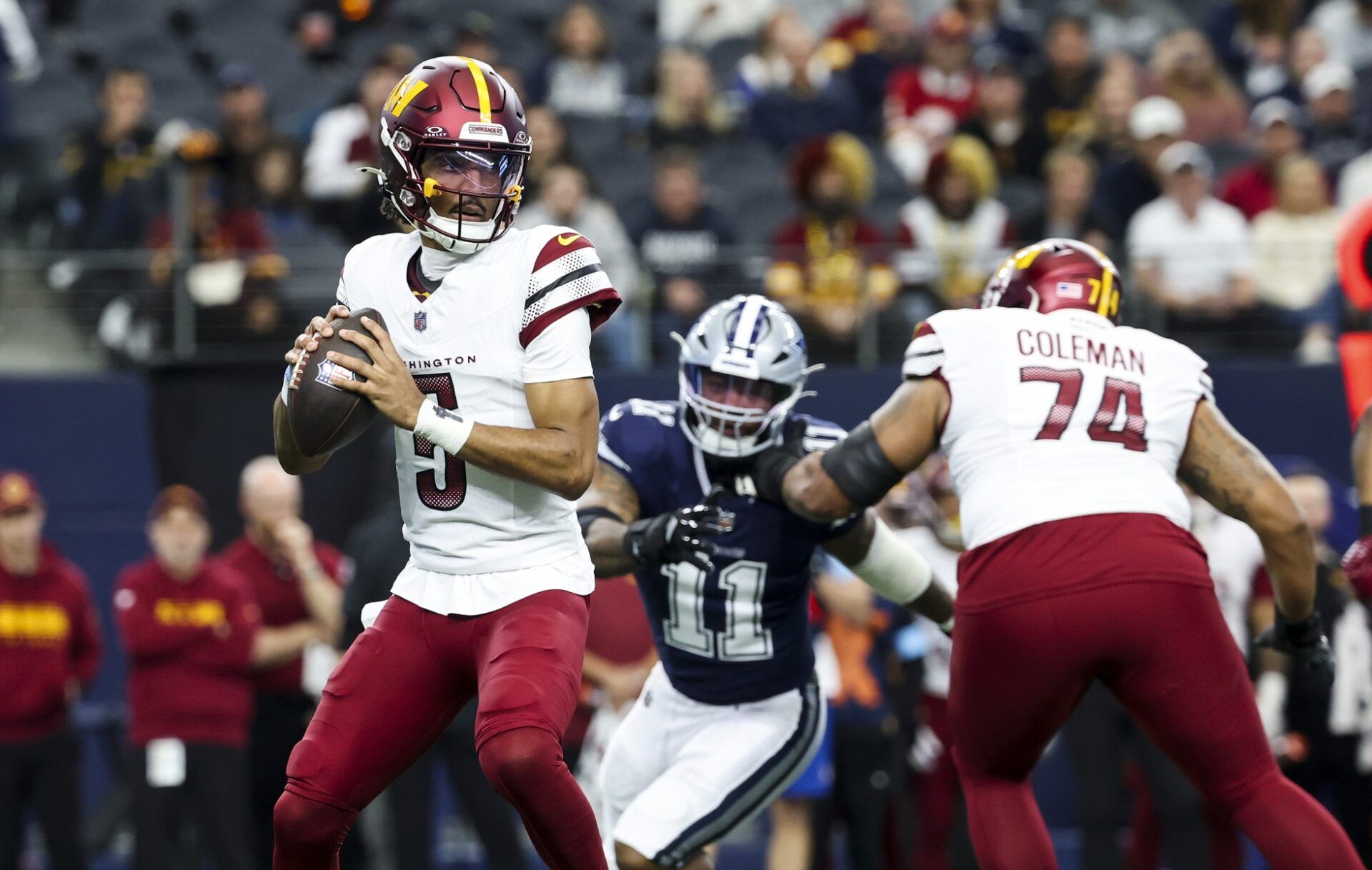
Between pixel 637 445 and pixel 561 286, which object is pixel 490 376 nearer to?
pixel 561 286

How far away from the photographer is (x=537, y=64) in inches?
459

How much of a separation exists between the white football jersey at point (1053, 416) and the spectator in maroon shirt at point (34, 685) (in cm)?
511

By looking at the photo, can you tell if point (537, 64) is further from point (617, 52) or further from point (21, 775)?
point (21, 775)

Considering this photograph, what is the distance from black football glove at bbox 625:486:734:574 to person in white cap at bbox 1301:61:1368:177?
24.4 ft

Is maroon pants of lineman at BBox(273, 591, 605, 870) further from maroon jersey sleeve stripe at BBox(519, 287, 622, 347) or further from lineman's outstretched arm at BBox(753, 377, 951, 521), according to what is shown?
lineman's outstretched arm at BBox(753, 377, 951, 521)

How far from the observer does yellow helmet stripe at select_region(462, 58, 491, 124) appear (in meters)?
4.45

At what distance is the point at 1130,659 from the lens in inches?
177

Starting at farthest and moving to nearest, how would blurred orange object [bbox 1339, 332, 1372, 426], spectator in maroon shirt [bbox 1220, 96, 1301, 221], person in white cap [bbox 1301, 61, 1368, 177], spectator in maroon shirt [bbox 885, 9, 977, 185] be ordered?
1. spectator in maroon shirt [bbox 885, 9, 977, 185]
2. person in white cap [bbox 1301, 61, 1368, 177]
3. spectator in maroon shirt [bbox 1220, 96, 1301, 221]
4. blurred orange object [bbox 1339, 332, 1372, 426]

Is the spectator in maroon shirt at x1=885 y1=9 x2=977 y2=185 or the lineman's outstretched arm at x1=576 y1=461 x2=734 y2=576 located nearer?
the lineman's outstretched arm at x1=576 y1=461 x2=734 y2=576

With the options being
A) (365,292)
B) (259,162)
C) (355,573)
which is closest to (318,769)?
(365,292)

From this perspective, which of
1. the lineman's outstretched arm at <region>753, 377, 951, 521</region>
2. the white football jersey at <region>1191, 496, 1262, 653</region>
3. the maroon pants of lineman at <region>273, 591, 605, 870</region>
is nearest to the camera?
the maroon pants of lineman at <region>273, 591, 605, 870</region>

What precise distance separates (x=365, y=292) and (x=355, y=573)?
3587 mm

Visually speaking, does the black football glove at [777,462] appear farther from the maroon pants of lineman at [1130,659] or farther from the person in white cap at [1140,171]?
the person in white cap at [1140,171]

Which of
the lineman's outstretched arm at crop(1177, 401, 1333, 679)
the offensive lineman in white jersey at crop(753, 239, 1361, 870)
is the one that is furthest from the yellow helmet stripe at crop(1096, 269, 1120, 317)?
the lineman's outstretched arm at crop(1177, 401, 1333, 679)
